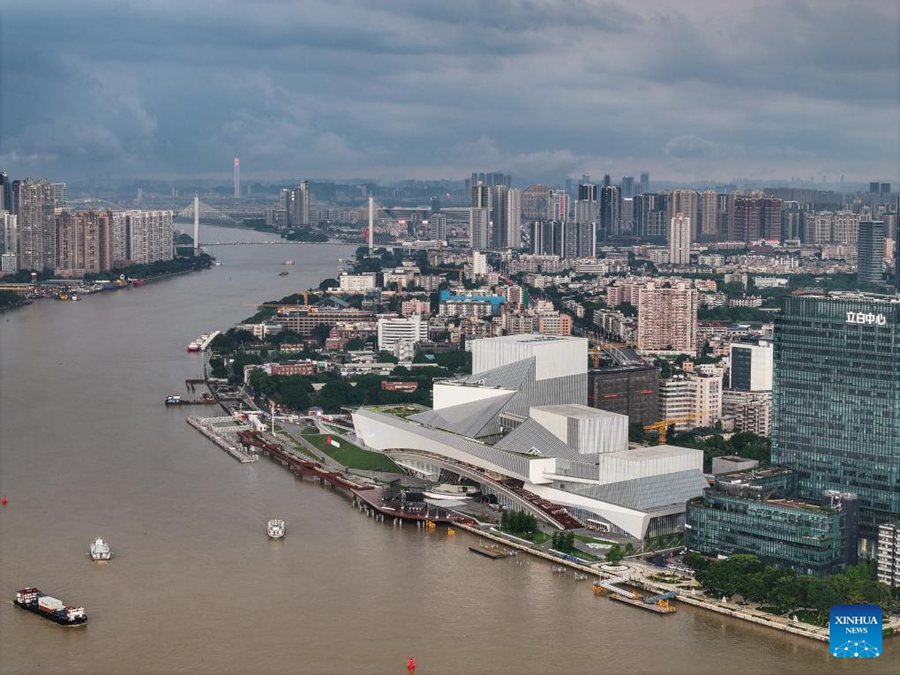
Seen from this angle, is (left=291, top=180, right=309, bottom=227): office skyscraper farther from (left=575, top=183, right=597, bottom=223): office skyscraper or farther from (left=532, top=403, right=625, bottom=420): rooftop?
(left=532, top=403, right=625, bottom=420): rooftop

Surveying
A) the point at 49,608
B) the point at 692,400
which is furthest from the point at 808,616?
the point at 692,400

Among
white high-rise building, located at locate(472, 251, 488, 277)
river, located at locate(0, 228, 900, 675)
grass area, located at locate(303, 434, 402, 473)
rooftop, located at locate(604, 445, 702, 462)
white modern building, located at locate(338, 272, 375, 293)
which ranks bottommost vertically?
river, located at locate(0, 228, 900, 675)

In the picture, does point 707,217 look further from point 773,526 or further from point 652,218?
point 773,526

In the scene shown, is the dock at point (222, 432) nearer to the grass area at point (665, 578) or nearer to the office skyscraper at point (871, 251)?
the grass area at point (665, 578)

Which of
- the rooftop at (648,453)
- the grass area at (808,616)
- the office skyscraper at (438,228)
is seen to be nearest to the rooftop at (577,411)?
the rooftop at (648,453)

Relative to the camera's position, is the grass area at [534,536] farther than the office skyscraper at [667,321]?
No

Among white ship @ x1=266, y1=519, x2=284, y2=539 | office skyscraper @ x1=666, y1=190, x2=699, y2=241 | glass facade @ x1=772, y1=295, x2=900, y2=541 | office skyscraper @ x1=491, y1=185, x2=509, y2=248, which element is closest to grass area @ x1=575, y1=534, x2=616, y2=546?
glass facade @ x1=772, y1=295, x2=900, y2=541
